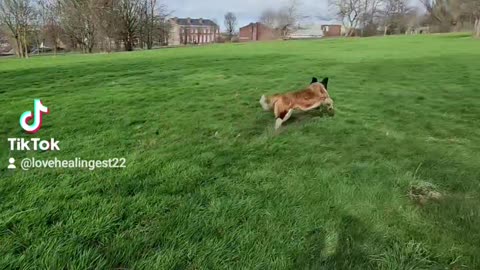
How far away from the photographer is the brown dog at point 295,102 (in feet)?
14.2

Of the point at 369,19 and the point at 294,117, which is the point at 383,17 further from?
the point at 294,117

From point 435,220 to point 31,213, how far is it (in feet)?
8.46

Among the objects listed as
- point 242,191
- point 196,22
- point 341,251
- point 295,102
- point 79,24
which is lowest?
point 341,251

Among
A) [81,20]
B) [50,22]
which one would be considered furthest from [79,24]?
[50,22]

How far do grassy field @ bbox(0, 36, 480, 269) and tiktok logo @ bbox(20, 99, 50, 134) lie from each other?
10 centimetres

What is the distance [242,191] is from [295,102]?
6.78 ft

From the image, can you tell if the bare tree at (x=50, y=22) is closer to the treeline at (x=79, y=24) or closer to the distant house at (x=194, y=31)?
the treeline at (x=79, y=24)

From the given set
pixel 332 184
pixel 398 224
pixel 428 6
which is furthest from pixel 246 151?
pixel 428 6

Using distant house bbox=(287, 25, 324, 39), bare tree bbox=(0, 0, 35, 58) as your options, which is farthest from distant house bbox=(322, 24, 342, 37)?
bare tree bbox=(0, 0, 35, 58)

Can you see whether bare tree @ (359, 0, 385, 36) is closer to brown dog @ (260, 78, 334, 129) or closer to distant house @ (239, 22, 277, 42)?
distant house @ (239, 22, 277, 42)

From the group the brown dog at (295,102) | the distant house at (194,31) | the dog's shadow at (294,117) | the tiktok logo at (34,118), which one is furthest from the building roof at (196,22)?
the dog's shadow at (294,117)

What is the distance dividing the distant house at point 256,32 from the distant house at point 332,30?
1071cm

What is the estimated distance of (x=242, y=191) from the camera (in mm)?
2645

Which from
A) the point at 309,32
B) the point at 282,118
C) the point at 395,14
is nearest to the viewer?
the point at 282,118
